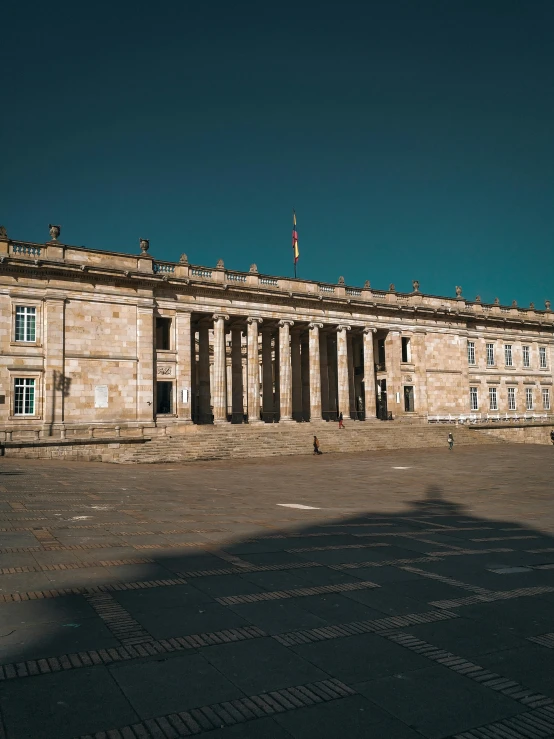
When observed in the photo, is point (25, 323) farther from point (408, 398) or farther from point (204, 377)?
point (408, 398)

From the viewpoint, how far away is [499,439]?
49219mm

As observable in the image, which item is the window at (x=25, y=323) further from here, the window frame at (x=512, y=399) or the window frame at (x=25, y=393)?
the window frame at (x=512, y=399)

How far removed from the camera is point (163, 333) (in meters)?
42.3

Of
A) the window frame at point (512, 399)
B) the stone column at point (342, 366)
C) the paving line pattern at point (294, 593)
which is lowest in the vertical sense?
the paving line pattern at point (294, 593)

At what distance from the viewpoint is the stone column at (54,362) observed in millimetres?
35031

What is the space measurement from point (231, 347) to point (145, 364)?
1231cm

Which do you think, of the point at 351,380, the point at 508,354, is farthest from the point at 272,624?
the point at 508,354

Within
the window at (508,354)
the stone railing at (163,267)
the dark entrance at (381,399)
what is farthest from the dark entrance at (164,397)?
the window at (508,354)

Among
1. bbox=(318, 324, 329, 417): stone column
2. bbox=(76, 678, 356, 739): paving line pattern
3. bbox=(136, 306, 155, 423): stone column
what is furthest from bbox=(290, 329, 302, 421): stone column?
bbox=(76, 678, 356, 739): paving line pattern

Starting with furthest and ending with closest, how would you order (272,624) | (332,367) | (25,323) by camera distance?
(332,367), (25,323), (272,624)

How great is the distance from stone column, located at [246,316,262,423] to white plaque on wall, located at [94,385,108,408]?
35.4 feet

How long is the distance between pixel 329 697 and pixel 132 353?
35.7 meters

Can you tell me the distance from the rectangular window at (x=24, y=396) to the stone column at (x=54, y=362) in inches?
11.3

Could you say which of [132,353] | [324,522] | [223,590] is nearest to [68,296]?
[132,353]
